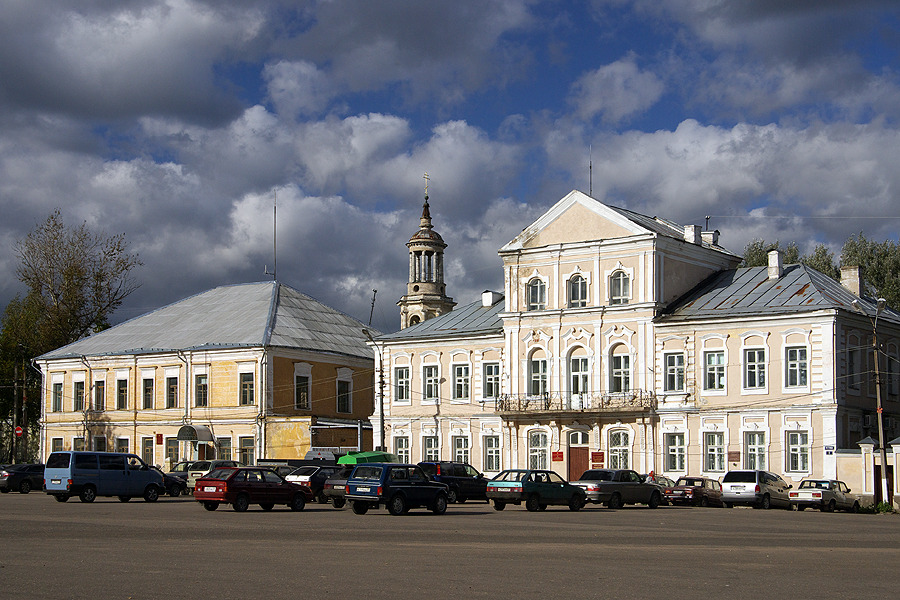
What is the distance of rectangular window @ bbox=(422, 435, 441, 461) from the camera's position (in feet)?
195

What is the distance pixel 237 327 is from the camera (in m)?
65.8

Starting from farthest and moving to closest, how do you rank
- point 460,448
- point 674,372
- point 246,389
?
point 246,389 → point 460,448 → point 674,372

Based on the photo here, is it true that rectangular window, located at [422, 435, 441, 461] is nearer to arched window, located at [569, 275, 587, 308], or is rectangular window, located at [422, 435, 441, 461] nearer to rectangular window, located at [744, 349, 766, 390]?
arched window, located at [569, 275, 587, 308]

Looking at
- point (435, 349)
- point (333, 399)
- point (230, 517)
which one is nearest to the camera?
point (230, 517)

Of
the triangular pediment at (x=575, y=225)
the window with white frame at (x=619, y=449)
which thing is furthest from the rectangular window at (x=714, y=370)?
the triangular pediment at (x=575, y=225)

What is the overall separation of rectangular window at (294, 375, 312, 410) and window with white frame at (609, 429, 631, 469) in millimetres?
18838

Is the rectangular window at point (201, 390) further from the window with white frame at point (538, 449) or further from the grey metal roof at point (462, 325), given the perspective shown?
the window with white frame at point (538, 449)

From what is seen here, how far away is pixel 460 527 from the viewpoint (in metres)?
26.6

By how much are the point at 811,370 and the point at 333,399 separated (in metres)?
28.2

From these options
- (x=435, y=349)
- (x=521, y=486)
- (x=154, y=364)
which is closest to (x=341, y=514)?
(x=521, y=486)

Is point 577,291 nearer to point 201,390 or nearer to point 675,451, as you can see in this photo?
point 675,451

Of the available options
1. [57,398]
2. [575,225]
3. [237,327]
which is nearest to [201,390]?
[237,327]

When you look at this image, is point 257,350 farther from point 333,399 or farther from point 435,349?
point 435,349

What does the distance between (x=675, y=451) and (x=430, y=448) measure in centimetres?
1366
